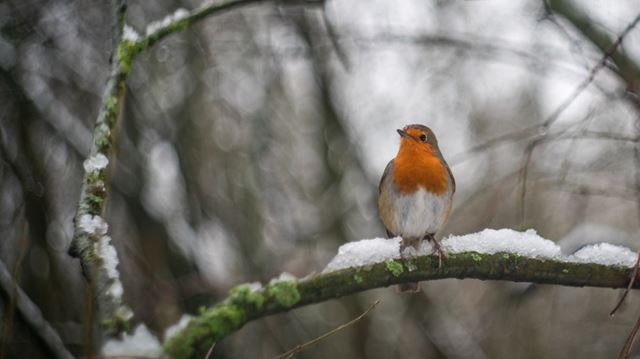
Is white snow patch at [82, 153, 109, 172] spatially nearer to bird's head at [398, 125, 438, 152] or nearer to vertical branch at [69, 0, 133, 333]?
vertical branch at [69, 0, 133, 333]

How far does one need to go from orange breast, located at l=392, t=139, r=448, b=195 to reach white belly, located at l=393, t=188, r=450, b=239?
0.04 metres

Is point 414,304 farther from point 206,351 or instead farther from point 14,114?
point 206,351

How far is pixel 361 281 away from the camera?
182 cm

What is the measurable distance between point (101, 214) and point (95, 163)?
6.2 inches

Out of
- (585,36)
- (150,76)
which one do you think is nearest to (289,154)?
(150,76)

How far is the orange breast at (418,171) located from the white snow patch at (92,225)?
7.53ft

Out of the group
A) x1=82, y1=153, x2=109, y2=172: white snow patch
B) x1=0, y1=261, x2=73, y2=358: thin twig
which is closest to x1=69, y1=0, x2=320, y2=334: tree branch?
x1=82, y1=153, x2=109, y2=172: white snow patch

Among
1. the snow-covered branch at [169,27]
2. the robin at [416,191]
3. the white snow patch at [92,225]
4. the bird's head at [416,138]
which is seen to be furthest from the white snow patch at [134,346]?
the bird's head at [416,138]

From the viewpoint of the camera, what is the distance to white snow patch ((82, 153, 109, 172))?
1730 millimetres

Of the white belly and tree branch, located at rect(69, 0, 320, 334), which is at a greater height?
tree branch, located at rect(69, 0, 320, 334)

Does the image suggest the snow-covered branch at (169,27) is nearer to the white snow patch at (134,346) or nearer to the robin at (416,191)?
the white snow patch at (134,346)

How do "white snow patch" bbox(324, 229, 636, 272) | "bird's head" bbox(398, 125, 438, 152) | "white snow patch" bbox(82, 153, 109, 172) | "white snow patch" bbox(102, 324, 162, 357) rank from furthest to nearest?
"bird's head" bbox(398, 125, 438, 152), "white snow patch" bbox(324, 229, 636, 272), "white snow patch" bbox(82, 153, 109, 172), "white snow patch" bbox(102, 324, 162, 357)

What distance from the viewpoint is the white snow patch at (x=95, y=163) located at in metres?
1.73

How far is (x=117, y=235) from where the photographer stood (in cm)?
503
